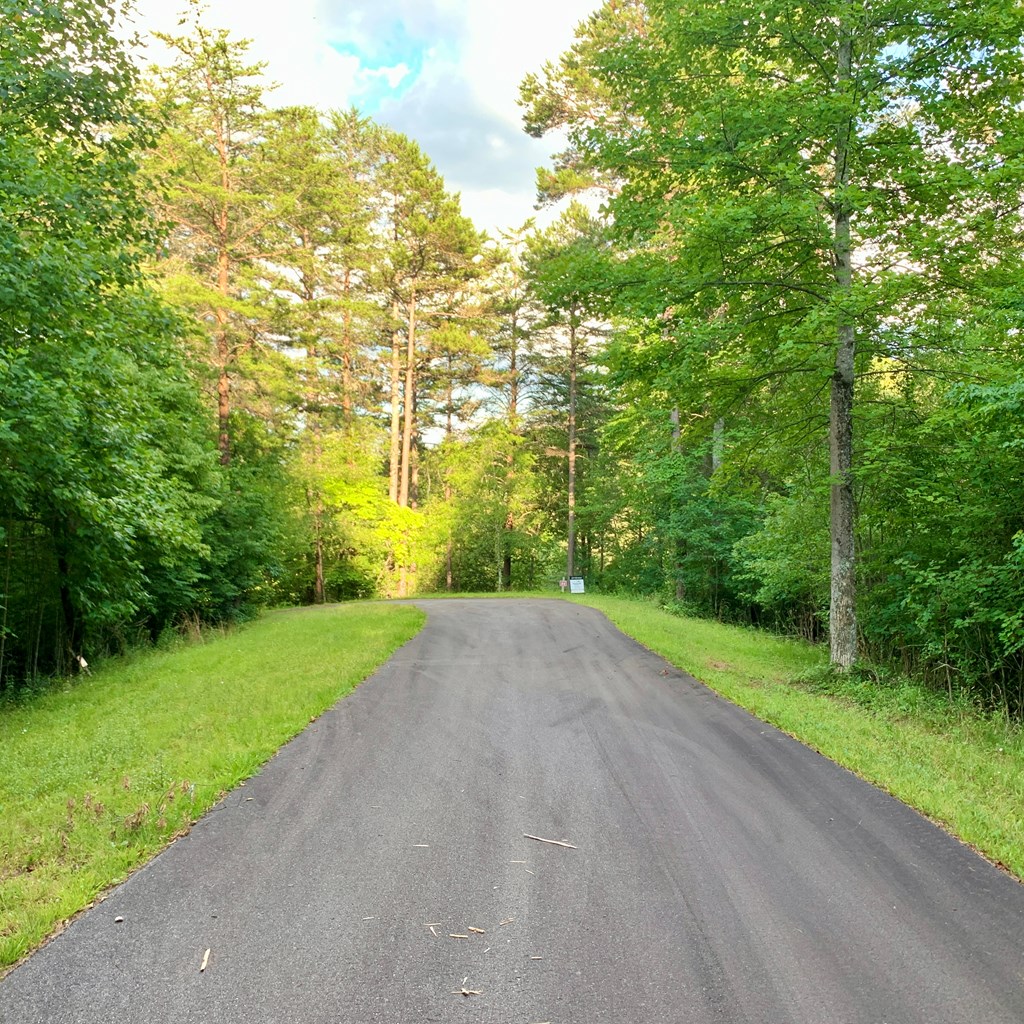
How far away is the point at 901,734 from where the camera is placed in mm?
5672

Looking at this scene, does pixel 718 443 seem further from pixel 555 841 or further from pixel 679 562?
pixel 555 841

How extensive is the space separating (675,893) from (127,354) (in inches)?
378

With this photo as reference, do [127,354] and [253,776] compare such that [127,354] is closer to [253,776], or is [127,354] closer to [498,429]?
[253,776]

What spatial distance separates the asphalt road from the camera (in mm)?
2320

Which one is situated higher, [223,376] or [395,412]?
[395,412]

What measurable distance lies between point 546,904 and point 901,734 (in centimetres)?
451

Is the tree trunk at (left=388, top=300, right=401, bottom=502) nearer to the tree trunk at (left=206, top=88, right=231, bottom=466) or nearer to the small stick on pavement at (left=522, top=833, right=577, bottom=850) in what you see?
the tree trunk at (left=206, top=88, right=231, bottom=466)

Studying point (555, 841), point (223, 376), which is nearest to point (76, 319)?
point (223, 376)

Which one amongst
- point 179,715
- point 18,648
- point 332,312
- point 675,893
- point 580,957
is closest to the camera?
point 580,957

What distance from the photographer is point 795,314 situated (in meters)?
8.19

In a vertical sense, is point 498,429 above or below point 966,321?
above

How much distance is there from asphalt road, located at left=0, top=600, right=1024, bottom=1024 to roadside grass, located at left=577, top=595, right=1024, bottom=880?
261 millimetres

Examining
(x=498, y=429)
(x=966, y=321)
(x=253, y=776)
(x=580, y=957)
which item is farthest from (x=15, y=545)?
(x=498, y=429)

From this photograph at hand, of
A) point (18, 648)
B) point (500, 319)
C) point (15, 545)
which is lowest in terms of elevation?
point (18, 648)
